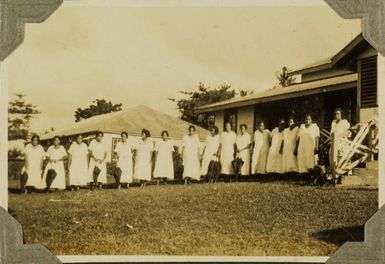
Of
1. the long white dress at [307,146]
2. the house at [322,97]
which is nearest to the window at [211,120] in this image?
the house at [322,97]

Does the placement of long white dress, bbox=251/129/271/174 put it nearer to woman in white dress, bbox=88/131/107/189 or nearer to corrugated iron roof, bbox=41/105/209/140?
corrugated iron roof, bbox=41/105/209/140

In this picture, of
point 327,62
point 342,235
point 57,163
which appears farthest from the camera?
point 57,163

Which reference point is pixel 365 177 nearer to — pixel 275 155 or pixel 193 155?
pixel 275 155

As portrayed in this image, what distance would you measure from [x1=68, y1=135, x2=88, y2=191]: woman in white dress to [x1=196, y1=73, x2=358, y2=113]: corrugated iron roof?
44.3 inches

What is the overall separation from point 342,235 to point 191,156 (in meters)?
1.52

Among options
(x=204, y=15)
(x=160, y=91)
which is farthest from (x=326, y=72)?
(x=160, y=91)

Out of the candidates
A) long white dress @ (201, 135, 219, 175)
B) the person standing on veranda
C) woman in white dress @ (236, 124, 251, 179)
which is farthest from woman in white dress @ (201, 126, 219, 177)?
the person standing on veranda

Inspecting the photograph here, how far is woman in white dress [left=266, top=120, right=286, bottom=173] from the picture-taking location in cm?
482

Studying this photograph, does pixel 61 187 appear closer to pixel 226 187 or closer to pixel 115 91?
pixel 115 91

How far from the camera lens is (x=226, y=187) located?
474cm

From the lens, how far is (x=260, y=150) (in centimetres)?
482

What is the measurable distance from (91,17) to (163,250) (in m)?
2.17

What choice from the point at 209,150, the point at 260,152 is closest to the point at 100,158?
the point at 209,150

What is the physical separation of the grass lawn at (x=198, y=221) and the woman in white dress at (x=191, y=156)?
0.16 metres
